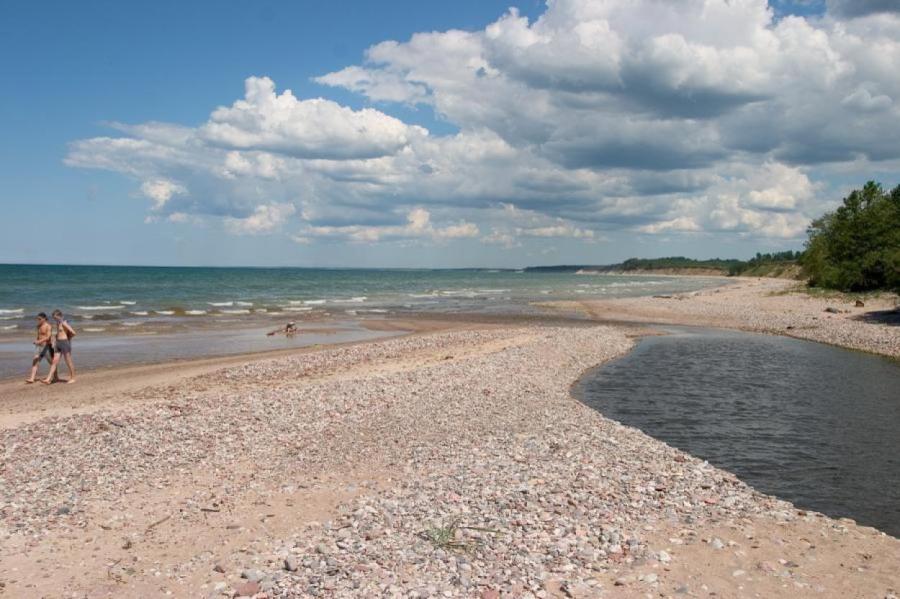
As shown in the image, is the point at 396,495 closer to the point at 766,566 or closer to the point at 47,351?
the point at 766,566

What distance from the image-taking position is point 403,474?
12.2m

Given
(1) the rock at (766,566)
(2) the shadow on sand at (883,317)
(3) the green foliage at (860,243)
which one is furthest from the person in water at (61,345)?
(3) the green foliage at (860,243)

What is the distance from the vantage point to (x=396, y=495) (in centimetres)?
1093

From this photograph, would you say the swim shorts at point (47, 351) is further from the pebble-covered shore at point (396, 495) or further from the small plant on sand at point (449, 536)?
the small plant on sand at point (449, 536)

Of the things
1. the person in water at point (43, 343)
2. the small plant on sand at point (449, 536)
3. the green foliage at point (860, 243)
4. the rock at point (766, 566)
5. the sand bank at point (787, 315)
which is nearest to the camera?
the rock at point (766, 566)

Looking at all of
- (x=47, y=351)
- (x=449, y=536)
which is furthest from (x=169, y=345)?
(x=449, y=536)

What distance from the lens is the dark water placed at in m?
12.8

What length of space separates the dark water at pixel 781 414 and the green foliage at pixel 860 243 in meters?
33.5

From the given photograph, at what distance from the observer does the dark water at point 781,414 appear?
12836 millimetres

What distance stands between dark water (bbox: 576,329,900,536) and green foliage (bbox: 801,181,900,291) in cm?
3350

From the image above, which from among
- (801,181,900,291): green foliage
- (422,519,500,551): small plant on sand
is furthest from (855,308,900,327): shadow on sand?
(422,519,500,551): small plant on sand

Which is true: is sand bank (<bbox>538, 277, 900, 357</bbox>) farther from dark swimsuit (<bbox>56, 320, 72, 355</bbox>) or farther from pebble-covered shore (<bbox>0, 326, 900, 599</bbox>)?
dark swimsuit (<bbox>56, 320, 72, 355</bbox>)

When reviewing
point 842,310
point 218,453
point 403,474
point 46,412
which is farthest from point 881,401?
point 842,310

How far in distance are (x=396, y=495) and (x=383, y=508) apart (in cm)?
71
